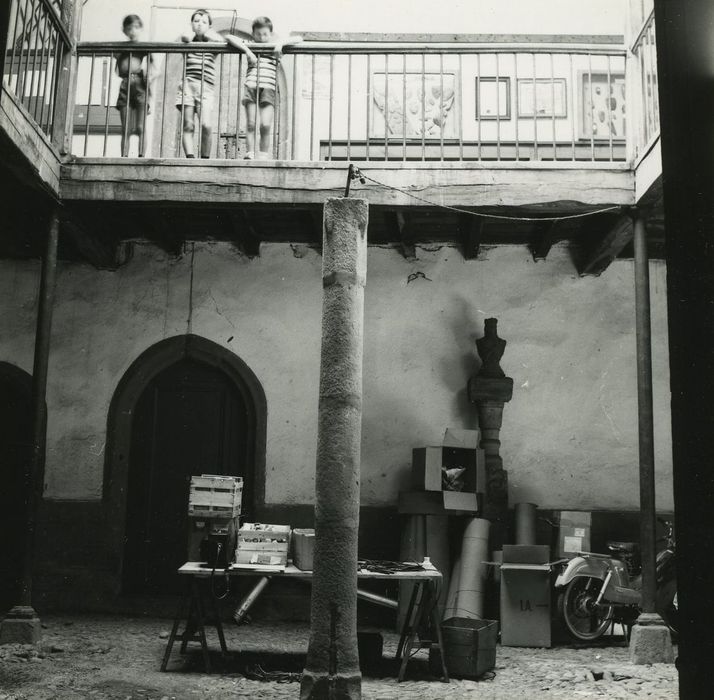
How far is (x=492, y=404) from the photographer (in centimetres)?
918

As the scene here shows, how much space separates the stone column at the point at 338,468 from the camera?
5371 mm

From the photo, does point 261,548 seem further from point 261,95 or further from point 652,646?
point 261,95

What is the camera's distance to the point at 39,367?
7418 millimetres

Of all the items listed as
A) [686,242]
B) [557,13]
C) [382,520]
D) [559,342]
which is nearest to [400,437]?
[382,520]

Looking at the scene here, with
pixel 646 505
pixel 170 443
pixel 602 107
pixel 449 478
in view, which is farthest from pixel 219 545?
pixel 602 107

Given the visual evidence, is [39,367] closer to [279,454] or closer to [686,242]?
[279,454]

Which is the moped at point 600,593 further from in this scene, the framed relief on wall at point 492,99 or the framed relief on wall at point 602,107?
the framed relief on wall at point 492,99

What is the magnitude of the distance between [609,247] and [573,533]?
2925mm

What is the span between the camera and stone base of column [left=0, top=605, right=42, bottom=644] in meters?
7.02

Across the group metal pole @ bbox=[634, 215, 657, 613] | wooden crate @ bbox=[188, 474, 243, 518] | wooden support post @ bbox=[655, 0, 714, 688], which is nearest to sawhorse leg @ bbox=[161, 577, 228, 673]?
wooden crate @ bbox=[188, 474, 243, 518]

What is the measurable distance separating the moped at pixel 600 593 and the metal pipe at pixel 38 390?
182 inches

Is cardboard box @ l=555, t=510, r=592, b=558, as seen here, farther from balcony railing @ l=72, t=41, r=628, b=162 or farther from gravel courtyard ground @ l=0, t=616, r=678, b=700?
balcony railing @ l=72, t=41, r=628, b=162

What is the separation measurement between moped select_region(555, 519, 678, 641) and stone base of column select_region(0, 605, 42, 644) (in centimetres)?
454

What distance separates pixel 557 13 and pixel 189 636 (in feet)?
27.9
